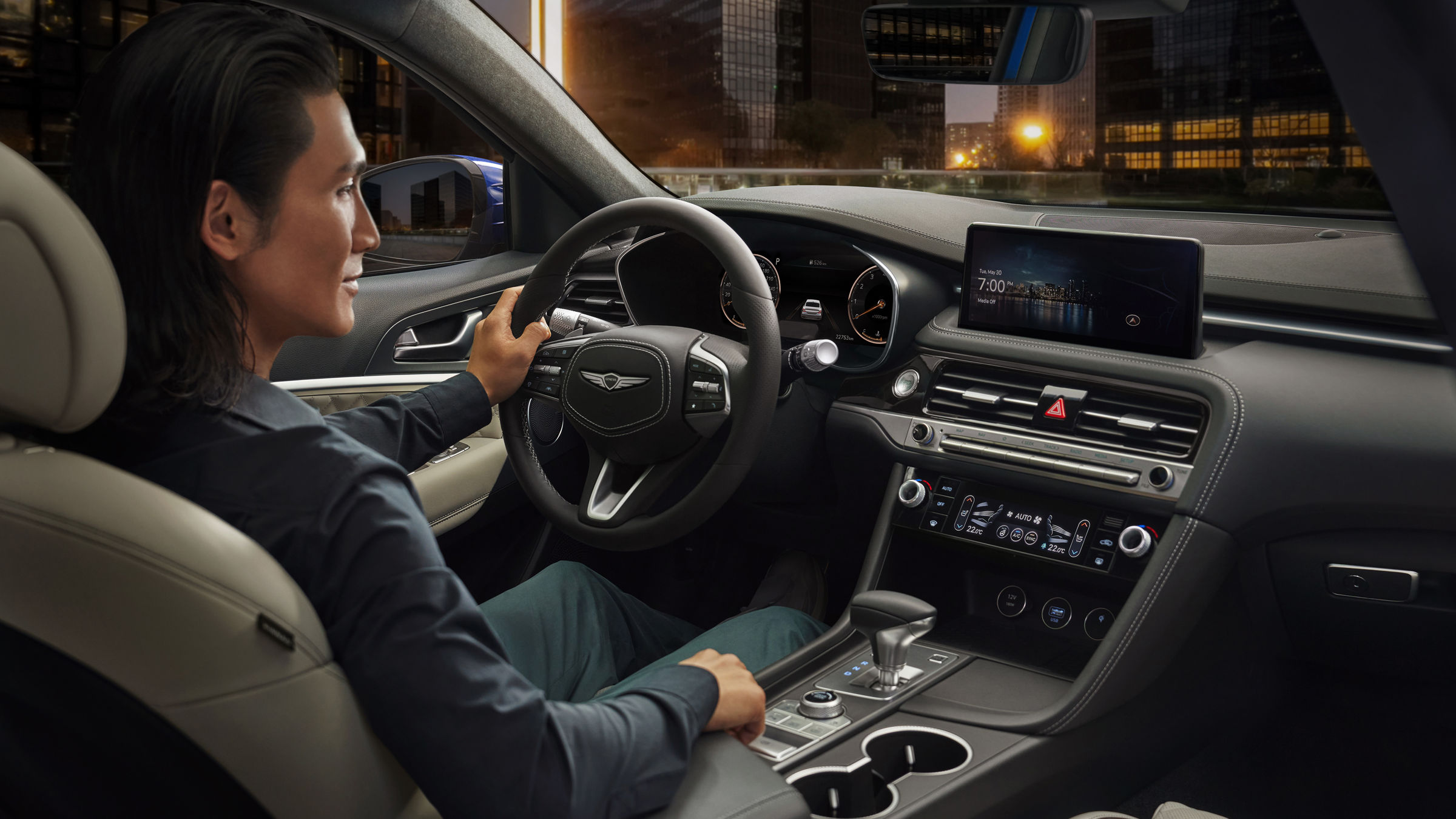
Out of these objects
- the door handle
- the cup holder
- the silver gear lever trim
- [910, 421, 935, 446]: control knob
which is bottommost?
the cup holder

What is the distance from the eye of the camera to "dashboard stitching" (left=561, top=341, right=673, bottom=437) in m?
1.91

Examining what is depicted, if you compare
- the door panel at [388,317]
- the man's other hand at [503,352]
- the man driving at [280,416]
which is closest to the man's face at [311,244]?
the man driving at [280,416]

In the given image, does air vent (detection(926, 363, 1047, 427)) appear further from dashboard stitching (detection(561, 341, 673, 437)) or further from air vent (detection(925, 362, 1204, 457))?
dashboard stitching (detection(561, 341, 673, 437))

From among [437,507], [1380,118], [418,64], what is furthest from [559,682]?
[1380,118]

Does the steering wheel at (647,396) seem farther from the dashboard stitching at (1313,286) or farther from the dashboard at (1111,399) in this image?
the dashboard stitching at (1313,286)

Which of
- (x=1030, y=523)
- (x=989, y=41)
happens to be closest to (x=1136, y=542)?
(x=1030, y=523)

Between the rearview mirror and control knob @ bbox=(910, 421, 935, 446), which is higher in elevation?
the rearview mirror

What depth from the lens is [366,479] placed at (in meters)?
1.01

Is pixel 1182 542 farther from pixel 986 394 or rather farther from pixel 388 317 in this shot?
pixel 388 317

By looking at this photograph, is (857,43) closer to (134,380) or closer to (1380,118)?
(1380,118)

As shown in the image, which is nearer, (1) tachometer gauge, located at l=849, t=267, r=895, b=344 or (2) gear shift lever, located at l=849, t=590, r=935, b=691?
(2) gear shift lever, located at l=849, t=590, r=935, b=691

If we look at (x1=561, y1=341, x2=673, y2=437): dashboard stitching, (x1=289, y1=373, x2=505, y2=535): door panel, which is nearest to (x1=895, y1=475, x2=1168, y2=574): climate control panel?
(x1=561, y1=341, x2=673, y2=437): dashboard stitching

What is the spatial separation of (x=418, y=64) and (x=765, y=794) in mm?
1794

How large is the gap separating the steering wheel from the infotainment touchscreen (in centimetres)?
59
